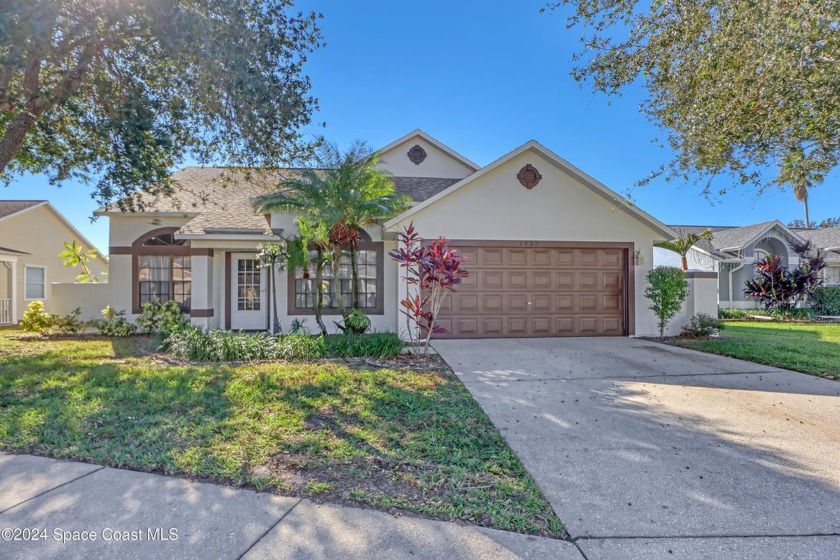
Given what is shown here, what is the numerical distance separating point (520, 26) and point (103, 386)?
10776mm

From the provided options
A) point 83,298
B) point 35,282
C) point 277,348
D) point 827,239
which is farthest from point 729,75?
point 827,239

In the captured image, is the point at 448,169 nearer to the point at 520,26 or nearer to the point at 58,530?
the point at 520,26

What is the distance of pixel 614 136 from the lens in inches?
515

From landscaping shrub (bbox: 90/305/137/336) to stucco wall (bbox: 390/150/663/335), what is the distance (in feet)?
28.4

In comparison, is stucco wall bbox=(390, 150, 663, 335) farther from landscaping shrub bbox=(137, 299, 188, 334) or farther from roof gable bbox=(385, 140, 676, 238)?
landscaping shrub bbox=(137, 299, 188, 334)

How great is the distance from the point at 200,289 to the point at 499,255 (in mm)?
7885

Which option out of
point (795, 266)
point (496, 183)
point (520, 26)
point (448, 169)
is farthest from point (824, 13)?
point (795, 266)

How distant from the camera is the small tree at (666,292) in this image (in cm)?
1098

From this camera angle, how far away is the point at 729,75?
232 inches

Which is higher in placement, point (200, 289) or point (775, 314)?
point (200, 289)

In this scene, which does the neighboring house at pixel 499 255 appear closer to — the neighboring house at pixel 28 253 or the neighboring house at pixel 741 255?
the neighboring house at pixel 28 253

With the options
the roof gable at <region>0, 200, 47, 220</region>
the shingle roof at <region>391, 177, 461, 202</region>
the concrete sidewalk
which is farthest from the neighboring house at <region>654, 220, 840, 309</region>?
the roof gable at <region>0, 200, 47, 220</region>

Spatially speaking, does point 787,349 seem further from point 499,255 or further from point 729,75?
point 729,75

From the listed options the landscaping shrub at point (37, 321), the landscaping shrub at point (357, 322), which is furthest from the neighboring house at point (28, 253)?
the landscaping shrub at point (357, 322)
